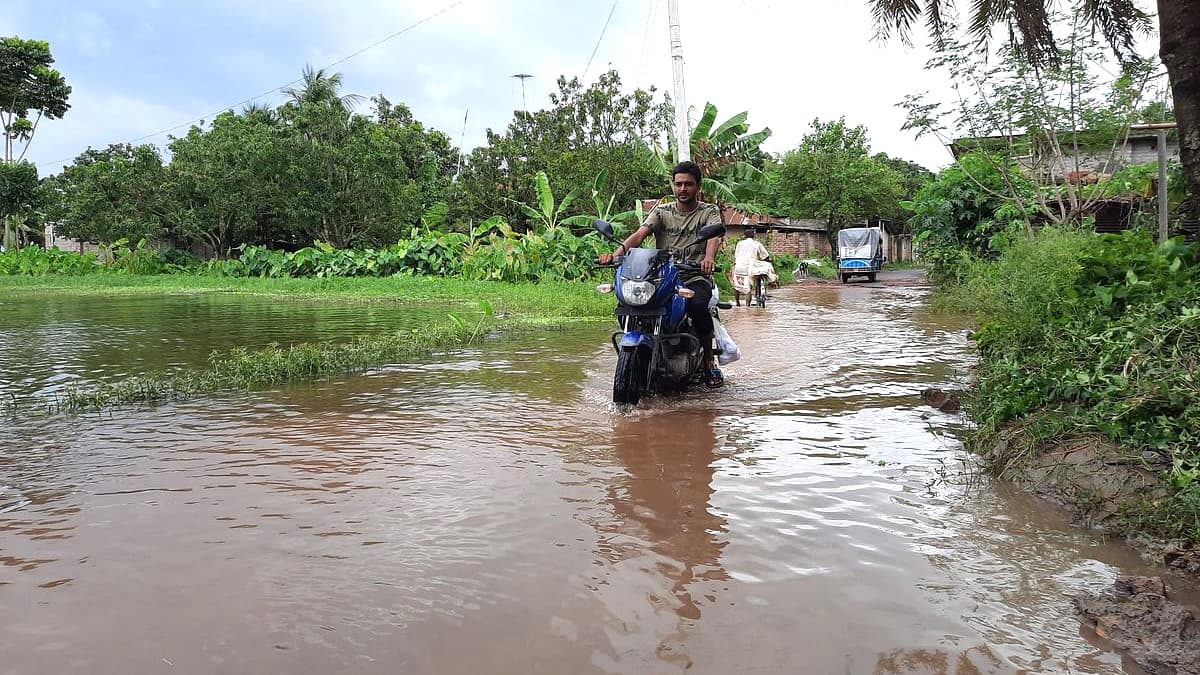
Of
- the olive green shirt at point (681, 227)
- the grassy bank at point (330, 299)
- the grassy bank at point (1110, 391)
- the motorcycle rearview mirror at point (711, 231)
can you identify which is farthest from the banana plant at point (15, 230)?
the grassy bank at point (1110, 391)

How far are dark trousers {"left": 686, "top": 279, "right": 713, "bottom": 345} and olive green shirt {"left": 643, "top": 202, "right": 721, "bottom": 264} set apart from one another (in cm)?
21

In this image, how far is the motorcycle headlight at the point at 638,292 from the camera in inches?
246

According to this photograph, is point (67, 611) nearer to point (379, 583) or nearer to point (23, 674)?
point (23, 674)

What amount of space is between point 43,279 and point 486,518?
38017 millimetres

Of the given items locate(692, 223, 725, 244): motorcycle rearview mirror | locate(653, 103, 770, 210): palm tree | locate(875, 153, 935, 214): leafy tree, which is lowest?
locate(692, 223, 725, 244): motorcycle rearview mirror

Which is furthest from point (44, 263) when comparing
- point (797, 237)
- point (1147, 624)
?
point (1147, 624)

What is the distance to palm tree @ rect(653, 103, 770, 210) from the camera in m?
22.9

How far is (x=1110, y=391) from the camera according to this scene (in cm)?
433

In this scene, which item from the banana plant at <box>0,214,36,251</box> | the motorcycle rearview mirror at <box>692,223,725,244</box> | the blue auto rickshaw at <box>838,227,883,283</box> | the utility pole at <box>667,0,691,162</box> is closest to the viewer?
the motorcycle rearview mirror at <box>692,223,725,244</box>

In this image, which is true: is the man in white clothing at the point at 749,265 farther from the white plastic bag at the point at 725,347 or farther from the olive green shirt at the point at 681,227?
the olive green shirt at the point at 681,227

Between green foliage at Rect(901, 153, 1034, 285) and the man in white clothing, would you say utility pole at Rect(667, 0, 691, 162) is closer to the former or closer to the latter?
the man in white clothing

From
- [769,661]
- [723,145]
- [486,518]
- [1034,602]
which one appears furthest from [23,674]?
[723,145]

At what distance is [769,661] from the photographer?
2.59 metres

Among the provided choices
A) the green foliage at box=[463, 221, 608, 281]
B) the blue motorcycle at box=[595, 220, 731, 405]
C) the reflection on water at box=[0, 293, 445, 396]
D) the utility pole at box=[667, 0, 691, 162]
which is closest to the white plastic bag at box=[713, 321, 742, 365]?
the blue motorcycle at box=[595, 220, 731, 405]
